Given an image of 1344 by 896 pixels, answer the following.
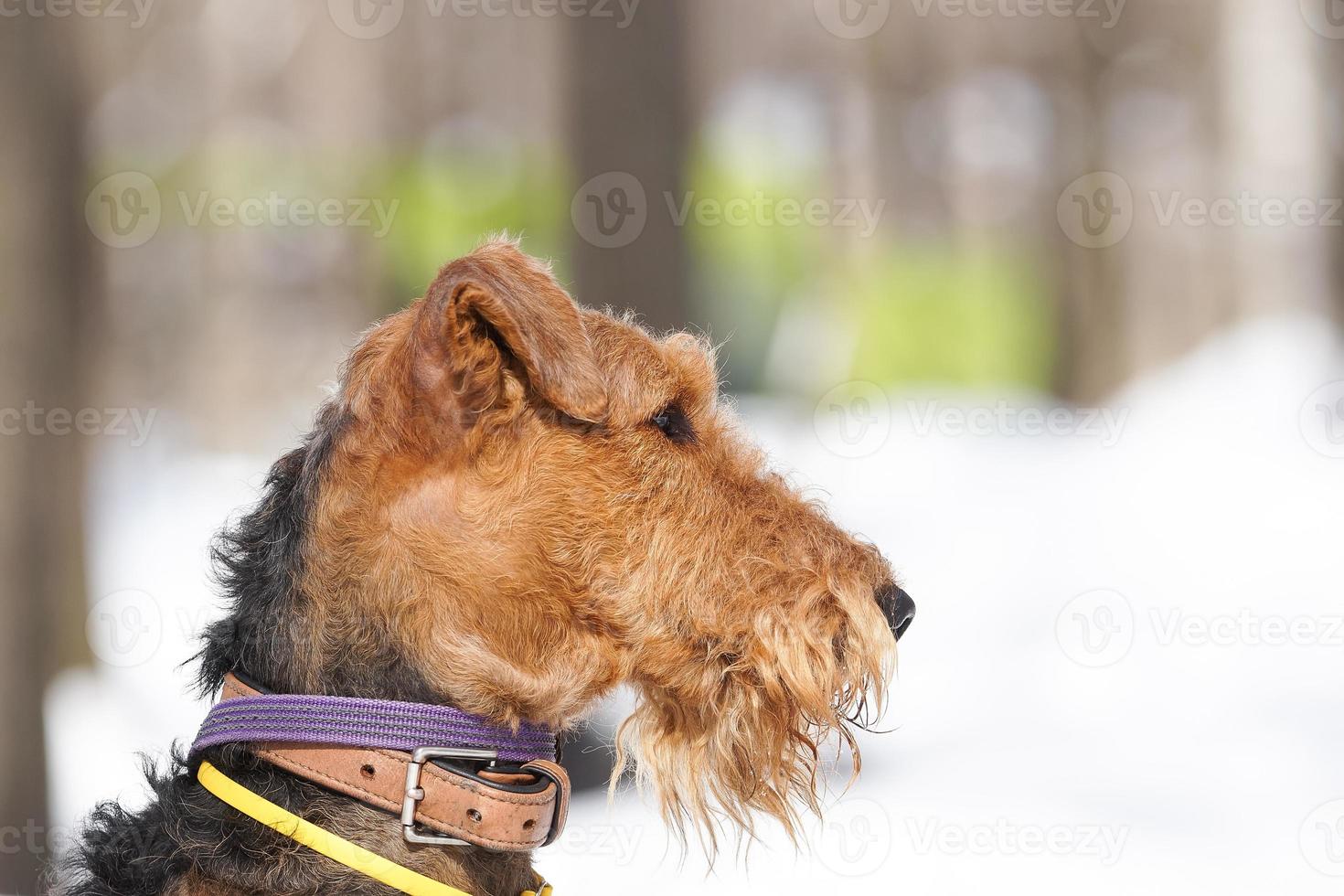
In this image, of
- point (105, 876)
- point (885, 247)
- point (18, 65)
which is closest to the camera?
point (105, 876)

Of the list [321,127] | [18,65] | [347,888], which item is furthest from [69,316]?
[347,888]

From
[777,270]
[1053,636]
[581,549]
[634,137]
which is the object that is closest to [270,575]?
[581,549]

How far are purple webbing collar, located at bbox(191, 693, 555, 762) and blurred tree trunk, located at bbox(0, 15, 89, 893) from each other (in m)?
2.78

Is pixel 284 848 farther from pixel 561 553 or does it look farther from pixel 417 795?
pixel 561 553

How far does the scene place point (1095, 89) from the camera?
5.14 meters

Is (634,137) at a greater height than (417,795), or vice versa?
(634,137)

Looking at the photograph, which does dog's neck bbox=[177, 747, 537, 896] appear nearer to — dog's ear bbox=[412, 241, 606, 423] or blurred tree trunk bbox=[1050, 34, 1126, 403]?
dog's ear bbox=[412, 241, 606, 423]

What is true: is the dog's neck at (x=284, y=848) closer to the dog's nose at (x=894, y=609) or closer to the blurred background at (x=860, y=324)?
the dog's nose at (x=894, y=609)

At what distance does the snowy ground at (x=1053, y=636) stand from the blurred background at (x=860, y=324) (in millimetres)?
21

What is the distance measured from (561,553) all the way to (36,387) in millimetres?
3145

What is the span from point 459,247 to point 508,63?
2.59ft

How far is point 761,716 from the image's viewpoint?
82.0 inches

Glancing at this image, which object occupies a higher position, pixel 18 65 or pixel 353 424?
pixel 18 65

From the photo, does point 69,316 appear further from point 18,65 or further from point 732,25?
point 732,25
